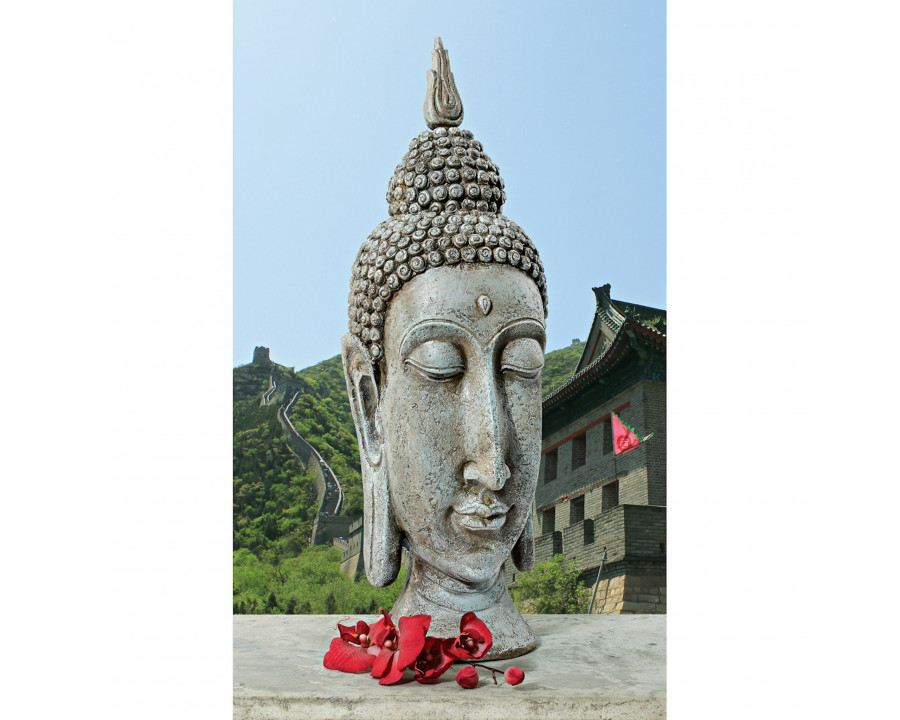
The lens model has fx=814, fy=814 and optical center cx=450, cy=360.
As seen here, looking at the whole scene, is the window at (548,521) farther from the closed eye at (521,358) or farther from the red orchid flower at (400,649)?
the red orchid flower at (400,649)

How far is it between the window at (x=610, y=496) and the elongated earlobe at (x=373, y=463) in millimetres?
2527

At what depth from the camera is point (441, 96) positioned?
2.89 m

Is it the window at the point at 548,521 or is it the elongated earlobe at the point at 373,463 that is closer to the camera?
the elongated earlobe at the point at 373,463

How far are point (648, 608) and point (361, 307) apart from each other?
3173 mm

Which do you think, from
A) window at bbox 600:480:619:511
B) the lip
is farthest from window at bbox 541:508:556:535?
the lip

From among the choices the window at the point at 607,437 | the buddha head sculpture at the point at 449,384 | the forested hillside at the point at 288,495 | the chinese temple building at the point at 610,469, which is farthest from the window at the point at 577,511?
the buddha head sculpture at the point at 449,384

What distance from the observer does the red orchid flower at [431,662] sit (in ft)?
7.35

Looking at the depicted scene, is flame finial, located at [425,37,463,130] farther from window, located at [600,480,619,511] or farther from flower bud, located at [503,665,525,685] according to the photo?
window, located at [600,480,619,511]

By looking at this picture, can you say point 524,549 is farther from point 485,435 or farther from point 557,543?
point 557,543

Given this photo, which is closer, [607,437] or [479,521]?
[479,521]

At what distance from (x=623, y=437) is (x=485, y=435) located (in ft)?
9.24

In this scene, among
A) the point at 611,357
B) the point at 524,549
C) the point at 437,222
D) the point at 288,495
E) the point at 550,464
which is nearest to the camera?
the point at 437,222

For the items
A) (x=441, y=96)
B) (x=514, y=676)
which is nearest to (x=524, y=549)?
(x=514, y=676)

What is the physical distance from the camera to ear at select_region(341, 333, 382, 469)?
274 cm
